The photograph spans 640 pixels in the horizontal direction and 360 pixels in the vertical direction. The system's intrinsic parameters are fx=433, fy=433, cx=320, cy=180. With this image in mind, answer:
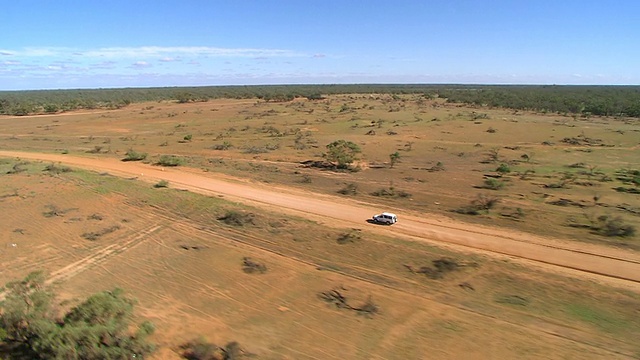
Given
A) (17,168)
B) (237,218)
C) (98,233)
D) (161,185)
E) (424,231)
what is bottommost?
A: (98,233)

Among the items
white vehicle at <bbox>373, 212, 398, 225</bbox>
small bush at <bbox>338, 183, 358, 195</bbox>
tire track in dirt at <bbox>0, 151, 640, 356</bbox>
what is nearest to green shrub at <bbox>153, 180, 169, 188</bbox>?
tire track in dirt at <bbox>0, 151, 640, 356</bbox>

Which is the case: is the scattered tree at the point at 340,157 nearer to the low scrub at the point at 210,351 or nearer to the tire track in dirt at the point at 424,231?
the tire track in dirt at the point at 424,231

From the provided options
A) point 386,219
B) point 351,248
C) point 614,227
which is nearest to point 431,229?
point 386,219

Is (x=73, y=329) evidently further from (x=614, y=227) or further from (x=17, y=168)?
(x=17, y=168)

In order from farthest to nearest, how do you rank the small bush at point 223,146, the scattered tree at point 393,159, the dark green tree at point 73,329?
1. the small bush at point 223,146
2. the scattered tree at point 393,159
3. the dark green tree at point 73,329

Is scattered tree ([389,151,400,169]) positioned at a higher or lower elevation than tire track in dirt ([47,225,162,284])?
higher

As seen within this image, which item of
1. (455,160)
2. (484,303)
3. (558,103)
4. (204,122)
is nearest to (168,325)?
(484,303)

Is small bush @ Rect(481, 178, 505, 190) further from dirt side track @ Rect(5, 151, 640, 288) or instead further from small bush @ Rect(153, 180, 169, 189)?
small bush @ Rect(153, 180, 169, 189)

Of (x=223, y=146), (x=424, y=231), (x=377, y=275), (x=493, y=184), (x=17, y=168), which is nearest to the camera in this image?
(x=377, y=275)

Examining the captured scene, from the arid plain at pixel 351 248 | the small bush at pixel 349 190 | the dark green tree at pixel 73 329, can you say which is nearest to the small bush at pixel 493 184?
the arid plain at pixel 351 248
